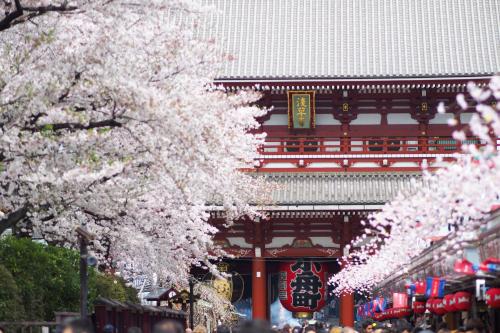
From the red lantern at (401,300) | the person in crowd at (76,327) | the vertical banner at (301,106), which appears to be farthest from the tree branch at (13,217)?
the vertical banner at (301,106)

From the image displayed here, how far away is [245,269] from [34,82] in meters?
24.1

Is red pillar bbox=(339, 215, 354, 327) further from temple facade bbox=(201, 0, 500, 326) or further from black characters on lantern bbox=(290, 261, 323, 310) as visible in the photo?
black characters on lantern bbox=(290, 261, 323, 310)

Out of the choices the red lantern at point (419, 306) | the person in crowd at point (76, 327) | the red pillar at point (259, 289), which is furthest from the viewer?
the red pillar at point (259, 289)

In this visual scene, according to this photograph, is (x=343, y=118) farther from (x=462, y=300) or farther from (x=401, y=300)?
(x=462, y=300)

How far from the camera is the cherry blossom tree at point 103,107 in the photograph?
16016 millimetres

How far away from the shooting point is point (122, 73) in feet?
52.1

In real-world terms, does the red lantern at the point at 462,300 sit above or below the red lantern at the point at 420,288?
below

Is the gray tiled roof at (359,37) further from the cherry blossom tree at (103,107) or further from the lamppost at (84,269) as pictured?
the lamppost at (84,269)

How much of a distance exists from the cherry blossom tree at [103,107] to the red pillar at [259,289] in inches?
592

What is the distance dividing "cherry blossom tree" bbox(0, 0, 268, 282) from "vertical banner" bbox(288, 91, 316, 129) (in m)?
14.9

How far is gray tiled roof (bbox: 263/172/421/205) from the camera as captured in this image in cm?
3281

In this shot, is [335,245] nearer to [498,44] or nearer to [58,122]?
[498,44]

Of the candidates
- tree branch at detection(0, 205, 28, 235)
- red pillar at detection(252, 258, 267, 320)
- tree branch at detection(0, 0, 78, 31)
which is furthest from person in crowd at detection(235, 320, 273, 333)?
red pillar at detection(252, 258, 267, 320)

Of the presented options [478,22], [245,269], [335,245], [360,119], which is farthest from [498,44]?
[245,269]
